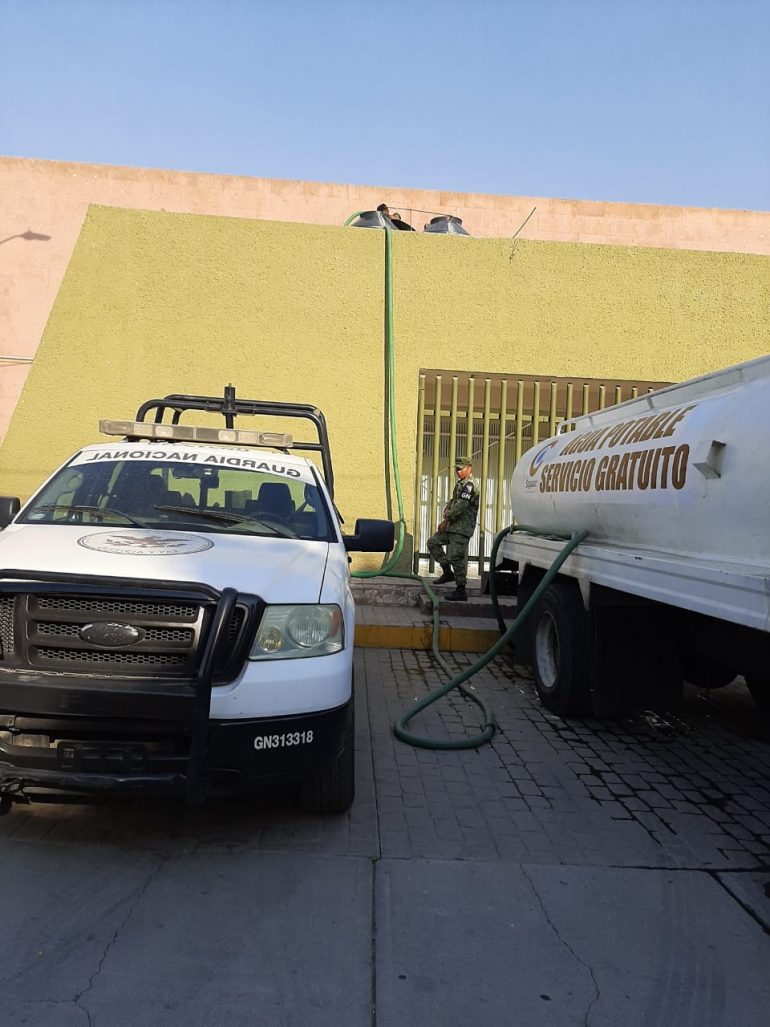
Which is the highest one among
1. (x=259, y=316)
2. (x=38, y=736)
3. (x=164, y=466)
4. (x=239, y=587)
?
(x=259, y=316)

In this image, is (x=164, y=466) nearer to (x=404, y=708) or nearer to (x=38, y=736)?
(x=38, y=736)

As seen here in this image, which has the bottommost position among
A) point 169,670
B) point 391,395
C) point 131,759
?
point 131,759

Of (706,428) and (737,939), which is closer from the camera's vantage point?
(737,939)

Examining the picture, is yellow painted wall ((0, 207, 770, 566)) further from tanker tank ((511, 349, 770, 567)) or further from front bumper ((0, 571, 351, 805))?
front bumper ((0, 571, 351, 805))

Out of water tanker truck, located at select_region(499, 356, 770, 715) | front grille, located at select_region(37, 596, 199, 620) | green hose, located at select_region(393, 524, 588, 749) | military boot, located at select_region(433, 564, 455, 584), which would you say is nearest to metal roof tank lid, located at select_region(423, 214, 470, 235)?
military boot, located at select_region(433, 564, 455, 584)

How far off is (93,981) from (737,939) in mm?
2278

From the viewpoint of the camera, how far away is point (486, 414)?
983 cm

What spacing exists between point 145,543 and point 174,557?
27cm

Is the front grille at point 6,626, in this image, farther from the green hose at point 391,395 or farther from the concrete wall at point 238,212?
the concrete wall at point 238,212

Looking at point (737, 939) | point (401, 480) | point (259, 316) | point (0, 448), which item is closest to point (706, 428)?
point (737, 939)

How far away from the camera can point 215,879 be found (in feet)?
9.92

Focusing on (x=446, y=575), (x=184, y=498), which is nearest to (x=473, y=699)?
(x=184, y=498)

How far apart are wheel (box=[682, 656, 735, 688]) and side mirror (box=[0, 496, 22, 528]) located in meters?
4.31

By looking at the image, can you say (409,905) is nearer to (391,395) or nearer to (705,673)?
(705,673)
